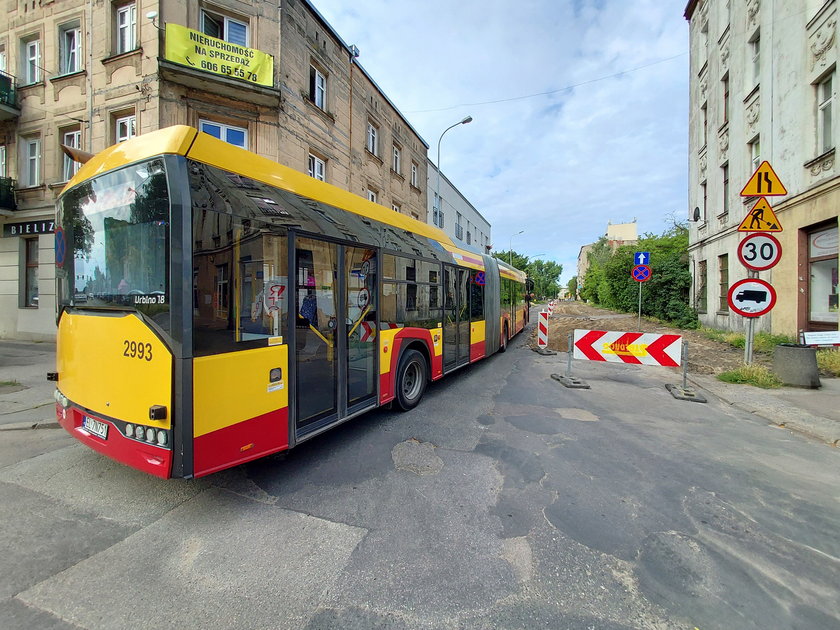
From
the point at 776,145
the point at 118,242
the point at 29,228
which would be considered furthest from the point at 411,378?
the point at 29,228

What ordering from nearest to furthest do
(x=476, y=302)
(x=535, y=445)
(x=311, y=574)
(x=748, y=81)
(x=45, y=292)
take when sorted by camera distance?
(x=311, y=574)
(x=535, y=445)
(x=476, y=302)
(x=45, y=292)
(x=748, y=81)

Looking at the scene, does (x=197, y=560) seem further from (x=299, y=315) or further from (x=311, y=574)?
(x=299, y=315)

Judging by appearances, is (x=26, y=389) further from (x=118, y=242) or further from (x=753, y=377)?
(x=753, y=377)

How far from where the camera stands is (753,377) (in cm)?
706

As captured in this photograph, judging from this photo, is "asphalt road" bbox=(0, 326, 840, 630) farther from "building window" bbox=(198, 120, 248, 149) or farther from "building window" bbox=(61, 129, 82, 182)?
"building window" bbox=(61, 129, 82, 182)

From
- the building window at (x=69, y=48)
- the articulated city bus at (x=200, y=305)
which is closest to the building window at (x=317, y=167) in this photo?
the building window at (x=69, y=48)

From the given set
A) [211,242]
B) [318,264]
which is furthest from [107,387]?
[318,264]

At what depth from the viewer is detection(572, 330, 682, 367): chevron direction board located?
650cm

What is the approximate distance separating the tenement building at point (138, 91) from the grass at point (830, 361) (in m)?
14.5

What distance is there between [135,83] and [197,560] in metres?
12.9

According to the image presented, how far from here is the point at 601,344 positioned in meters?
7.07

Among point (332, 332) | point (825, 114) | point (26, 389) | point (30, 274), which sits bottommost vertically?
point (26, 389)

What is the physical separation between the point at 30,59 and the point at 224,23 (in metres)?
7.64

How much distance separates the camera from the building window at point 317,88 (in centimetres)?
1284
